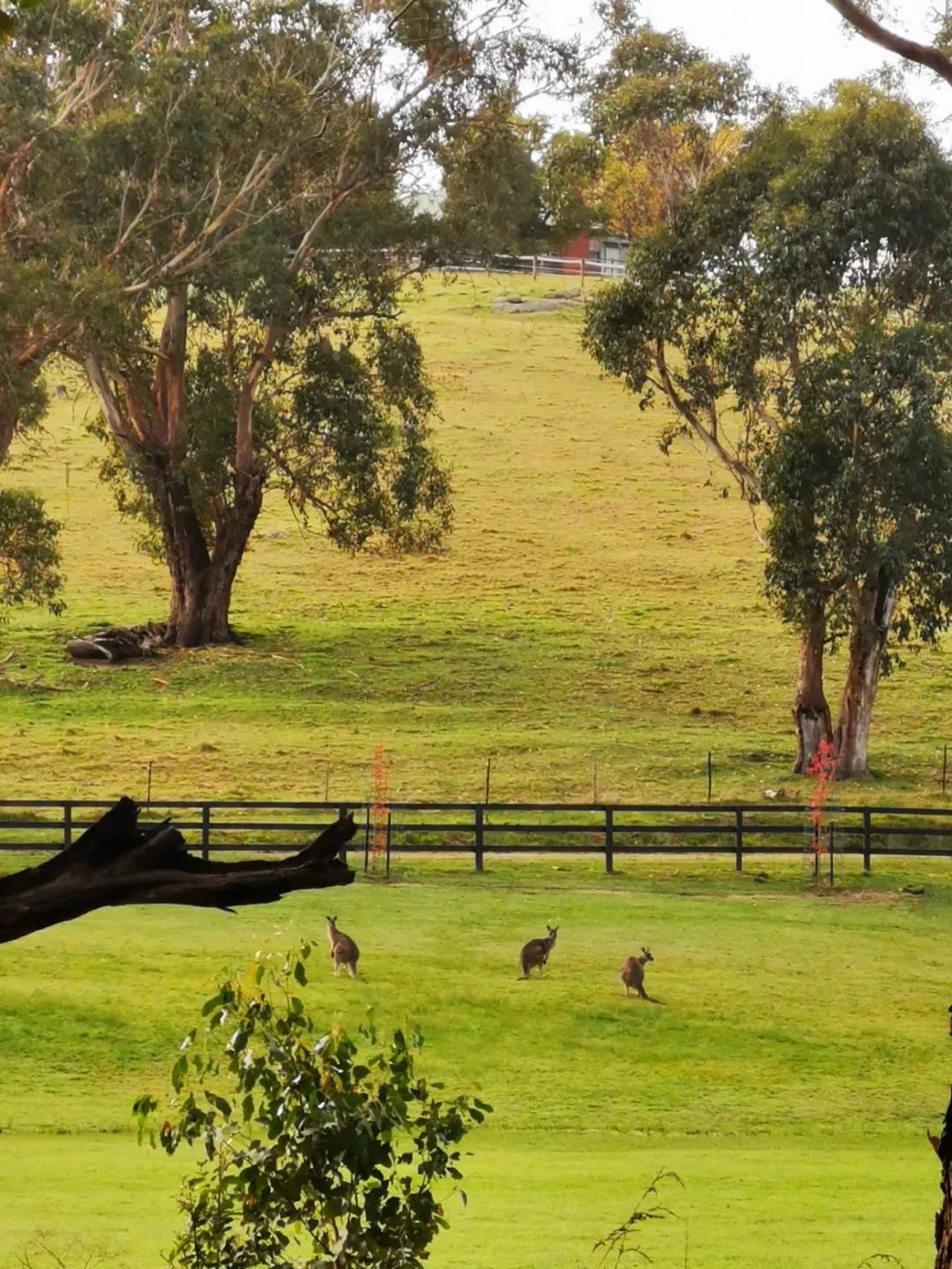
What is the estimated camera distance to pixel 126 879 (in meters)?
5.11

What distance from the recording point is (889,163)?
38656 mm

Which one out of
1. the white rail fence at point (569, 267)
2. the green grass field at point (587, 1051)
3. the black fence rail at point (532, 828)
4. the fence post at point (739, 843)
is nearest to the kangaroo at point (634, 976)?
the green grass field at point (587, 1051)

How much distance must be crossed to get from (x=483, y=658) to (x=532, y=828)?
21344 millimetres

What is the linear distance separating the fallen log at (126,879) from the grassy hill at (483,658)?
102 feet

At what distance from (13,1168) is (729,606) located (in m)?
44.3

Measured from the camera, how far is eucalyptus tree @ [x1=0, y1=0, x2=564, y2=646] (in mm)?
39281

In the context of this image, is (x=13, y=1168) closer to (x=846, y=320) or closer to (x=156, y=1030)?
(x=156, y=1030)

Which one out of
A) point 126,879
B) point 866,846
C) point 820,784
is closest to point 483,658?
point 820,784

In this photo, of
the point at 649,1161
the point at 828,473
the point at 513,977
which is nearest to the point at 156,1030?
the point at 513,977

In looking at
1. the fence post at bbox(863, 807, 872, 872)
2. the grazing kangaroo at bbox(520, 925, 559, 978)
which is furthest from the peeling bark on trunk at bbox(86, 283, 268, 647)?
the grazing kangaroo at bbox(520, 925, 559, 978)

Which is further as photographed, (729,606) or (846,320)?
(729,606)

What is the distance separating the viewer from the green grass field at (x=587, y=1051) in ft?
43.6

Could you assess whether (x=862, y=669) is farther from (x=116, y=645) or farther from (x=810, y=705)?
(x=116, y=645)

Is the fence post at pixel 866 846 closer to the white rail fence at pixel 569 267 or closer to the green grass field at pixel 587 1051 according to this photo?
the green grass field at pixel 587 1051
